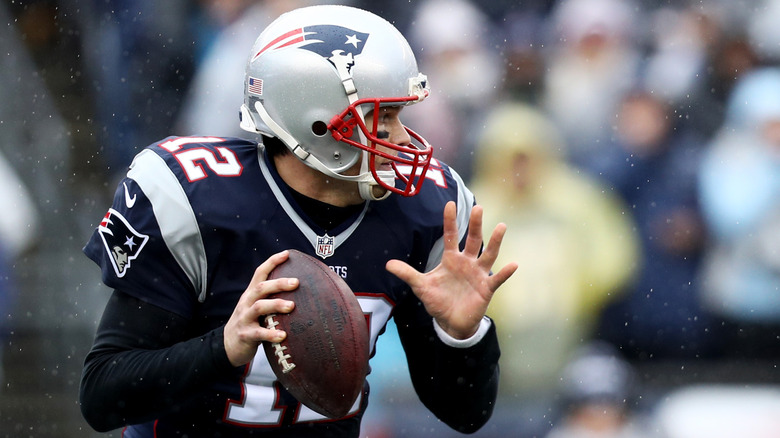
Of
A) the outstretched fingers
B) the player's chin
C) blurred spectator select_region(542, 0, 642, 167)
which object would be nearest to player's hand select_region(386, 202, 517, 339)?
the outstretched fingers

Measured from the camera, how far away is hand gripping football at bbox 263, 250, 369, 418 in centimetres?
211

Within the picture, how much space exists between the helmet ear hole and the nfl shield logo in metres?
0.23

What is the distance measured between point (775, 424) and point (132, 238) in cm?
304

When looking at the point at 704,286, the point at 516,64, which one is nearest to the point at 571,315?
the point at 704,286

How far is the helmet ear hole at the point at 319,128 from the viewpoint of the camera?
7.97 feet

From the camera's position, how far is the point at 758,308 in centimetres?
488

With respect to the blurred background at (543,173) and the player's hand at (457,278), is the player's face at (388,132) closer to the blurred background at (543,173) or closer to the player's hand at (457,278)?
the player's hand at (457,278)

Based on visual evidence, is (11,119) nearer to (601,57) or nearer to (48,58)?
(48,58)

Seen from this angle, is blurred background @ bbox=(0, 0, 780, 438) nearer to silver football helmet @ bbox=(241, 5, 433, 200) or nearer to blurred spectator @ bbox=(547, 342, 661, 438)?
blurred spectator @ bbox=(547, 342, 661, 438)

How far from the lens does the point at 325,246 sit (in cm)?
244

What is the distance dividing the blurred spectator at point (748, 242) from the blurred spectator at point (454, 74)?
108 cm

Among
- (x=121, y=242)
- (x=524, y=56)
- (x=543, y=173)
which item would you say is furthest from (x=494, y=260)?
(x=524, y=56)

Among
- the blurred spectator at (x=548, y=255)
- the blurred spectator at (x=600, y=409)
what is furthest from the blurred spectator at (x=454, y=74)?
the blurred spectator at (x=600, y=409)

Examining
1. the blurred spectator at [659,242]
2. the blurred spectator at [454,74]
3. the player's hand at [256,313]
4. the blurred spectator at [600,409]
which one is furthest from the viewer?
the blurred spectator at [454,74]
